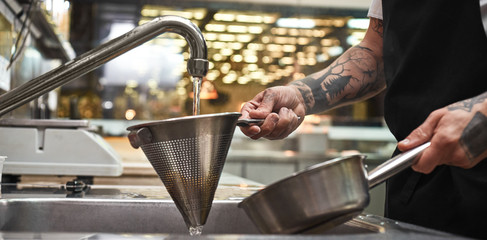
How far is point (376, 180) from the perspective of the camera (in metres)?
0.62

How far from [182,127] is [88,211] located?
1.10 ft

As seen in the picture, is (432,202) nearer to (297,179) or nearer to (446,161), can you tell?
(446,161)

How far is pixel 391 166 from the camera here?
621 mm

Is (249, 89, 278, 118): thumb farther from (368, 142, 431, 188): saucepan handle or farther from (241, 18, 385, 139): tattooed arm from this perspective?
(368, 142, 431, 188): saucepan handle

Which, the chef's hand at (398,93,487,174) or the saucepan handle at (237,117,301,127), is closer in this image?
the chef's hand at (398,93,487,174)

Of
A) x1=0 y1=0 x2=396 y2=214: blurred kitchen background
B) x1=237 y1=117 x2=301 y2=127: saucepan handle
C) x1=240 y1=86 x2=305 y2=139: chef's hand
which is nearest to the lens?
x1=237 y1=117 x2=301 y2=127: saucepan handle

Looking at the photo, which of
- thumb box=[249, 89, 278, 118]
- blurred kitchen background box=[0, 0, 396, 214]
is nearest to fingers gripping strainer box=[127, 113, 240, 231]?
thumb box=[249, 89, 278, 118]

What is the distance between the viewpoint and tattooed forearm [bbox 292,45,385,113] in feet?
3.86

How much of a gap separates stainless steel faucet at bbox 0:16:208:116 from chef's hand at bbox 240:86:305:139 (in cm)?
21

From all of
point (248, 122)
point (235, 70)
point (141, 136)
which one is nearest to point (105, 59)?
point (141, 136)

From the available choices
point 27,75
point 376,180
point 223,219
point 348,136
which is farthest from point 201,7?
point 376,180

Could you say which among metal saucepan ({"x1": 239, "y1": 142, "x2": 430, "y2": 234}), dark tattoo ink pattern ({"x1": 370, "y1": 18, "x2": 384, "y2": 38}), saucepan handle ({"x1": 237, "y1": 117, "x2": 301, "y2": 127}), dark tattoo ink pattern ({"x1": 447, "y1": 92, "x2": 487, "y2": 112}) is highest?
dark tattoo ink pattern ({"x1": 370, "y1": 18, "x2": 384, "y2": 38})

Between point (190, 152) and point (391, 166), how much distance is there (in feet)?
0.93

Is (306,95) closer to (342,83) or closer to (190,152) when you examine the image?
(342,83)
